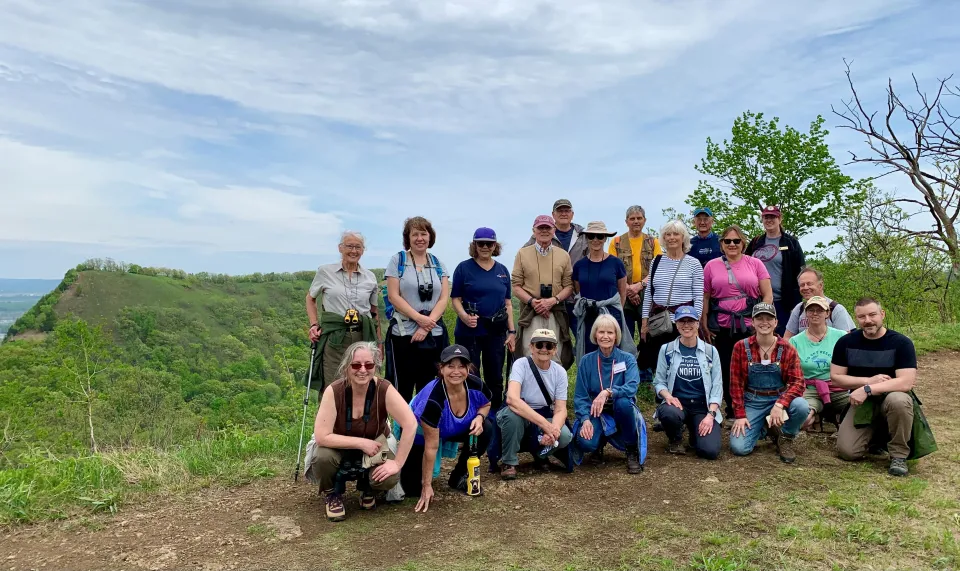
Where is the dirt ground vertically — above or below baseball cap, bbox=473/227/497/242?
below

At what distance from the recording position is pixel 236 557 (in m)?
3.80

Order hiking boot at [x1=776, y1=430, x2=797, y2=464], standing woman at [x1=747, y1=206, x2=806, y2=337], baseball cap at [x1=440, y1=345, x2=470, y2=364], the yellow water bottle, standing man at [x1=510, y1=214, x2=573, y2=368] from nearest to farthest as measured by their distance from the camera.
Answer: baseball cap at [x1=440, y1=345, x2=470, y2=364], the yellow water bottle, hiking boot at [x1=776, y1=430, x2=797, y2=464], standing man at [x1=510, y1=214, x2=573, y2=368], standing woman at [x1=747, y1=206, x2=806, y2=337]

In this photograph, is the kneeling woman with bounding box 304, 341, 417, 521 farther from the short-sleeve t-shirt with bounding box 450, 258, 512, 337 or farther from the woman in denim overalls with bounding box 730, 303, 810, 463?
the woman in denim overalls with bounding box 730, 303, 810, 463

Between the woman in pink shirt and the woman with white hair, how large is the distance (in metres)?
0.24

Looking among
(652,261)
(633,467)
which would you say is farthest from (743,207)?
(633,467)

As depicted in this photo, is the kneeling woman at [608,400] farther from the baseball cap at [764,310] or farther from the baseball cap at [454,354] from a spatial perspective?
the baseball cap at [454,354]

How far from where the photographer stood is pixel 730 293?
6082 mm

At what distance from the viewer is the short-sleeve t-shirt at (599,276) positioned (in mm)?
5977

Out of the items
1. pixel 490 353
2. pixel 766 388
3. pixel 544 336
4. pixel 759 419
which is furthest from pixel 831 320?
pixel 490 353

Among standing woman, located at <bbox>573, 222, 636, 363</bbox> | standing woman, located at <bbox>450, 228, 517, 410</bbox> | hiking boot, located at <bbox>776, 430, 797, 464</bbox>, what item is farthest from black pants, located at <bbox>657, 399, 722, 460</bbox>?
standing woman, located at <bbox>450, 228, 517, 410</bbox>

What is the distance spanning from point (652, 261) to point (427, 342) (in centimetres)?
257

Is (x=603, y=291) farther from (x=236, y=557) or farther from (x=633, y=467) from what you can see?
(x=236, y=557)

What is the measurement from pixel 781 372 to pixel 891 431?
92cm

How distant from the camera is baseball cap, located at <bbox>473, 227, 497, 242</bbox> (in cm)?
573
